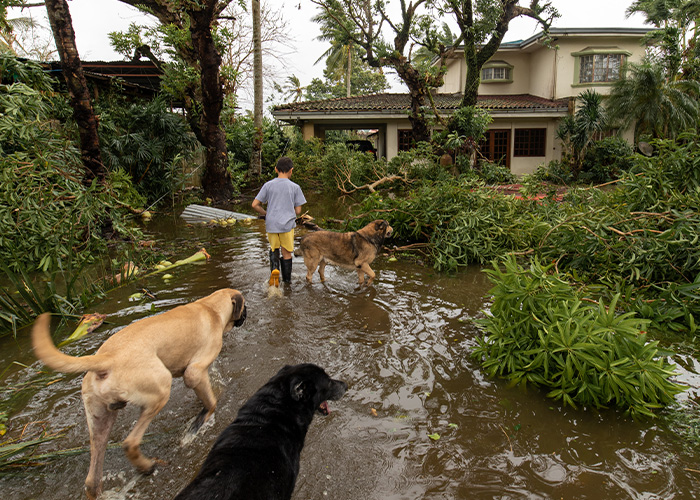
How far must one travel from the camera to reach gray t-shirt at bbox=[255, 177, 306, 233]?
6.91 metres

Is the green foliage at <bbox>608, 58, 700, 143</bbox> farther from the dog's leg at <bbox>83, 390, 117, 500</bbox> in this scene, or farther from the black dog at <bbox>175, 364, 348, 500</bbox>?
the dog's leg at <bbox>83, 390, 117, 500</bbox>

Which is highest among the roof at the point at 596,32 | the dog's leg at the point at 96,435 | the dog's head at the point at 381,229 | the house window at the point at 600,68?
the roof at the point at 596,32

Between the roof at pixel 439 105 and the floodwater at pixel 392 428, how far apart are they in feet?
55.3

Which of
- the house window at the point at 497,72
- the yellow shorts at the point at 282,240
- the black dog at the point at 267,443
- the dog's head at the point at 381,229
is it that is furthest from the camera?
the house window at the point at 497,72

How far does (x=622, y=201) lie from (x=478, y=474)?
5.73 meters

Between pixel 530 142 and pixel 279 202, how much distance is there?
2165 cm

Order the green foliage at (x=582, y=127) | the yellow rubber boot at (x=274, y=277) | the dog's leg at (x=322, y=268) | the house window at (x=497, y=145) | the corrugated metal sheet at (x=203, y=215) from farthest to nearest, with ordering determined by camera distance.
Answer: the house window at (x=497, y=145) → the green foliage at (x=582, y=127) → the corrugated metal sheet at (x=203, y=215) → the dog's leg at (x=322, y=268) → the yellow rubber boot at (x=274, y=277)

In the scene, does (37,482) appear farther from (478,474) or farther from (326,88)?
(326,88)

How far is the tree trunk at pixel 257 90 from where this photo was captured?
63.5 feet

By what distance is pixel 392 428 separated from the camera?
3668 millimetres

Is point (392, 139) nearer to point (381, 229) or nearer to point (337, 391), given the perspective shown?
point (381, 229)

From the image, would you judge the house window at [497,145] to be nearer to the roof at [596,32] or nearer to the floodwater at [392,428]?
the roof at [596,32]

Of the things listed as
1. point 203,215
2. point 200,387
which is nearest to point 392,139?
point 203,215

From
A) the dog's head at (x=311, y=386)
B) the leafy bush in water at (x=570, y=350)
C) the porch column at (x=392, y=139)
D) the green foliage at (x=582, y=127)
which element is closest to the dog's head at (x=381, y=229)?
→ the leafy bush in water at (x=570, y=350)
